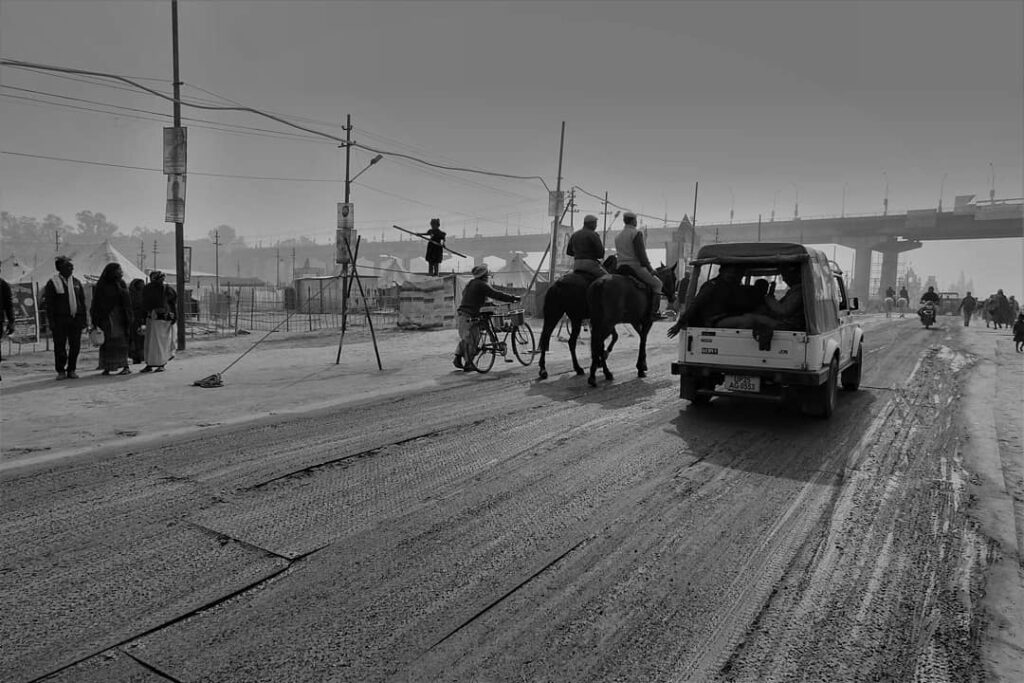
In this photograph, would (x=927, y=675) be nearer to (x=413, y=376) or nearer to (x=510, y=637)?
(x=510, y=637)

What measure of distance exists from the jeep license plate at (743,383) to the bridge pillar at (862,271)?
90.3 m

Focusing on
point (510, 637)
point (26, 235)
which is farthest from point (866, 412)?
point (26, 235)

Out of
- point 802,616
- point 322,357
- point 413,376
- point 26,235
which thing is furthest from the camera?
point 26,235

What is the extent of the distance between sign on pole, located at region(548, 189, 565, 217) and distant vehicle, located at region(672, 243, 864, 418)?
2164 cm

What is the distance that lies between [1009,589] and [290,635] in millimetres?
3701

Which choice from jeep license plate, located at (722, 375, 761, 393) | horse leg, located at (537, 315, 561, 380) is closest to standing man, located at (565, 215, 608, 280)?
horse leg, located at (537, 315, 561, 380)

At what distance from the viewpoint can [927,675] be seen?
258cm

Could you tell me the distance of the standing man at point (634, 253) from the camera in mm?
10641

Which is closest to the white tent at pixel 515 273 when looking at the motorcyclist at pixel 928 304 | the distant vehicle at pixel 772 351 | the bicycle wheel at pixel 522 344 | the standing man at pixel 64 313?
the motorcyclist at pixel 928 304

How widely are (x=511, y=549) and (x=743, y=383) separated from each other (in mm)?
4785

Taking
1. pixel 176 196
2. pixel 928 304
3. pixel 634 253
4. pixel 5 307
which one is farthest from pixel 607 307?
pixel 928 304

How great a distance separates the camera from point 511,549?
3.70 metres

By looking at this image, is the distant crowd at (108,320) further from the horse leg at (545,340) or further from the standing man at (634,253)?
the standing man at (634,253)

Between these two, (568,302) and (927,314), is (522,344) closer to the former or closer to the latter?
(568,302)
